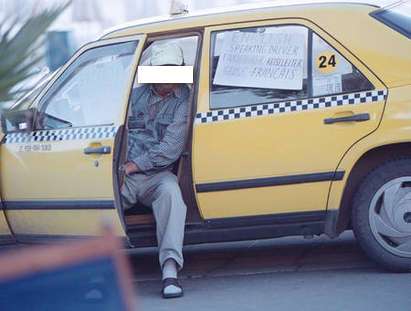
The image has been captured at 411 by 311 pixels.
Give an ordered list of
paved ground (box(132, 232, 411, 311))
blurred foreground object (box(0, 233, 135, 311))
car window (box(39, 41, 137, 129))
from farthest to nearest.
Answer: car window (box(39, 41, 137, 129)) < paved ground (box(132, 232, 411, 311)) < blurred foreground object (box(0, 233, 135, 311))

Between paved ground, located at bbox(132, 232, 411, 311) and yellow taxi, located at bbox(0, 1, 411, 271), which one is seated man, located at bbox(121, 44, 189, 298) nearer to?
yellow taxi, located at bbox(0, 1, 411, 271)

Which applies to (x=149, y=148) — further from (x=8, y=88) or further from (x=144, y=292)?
(x=8, y=88)

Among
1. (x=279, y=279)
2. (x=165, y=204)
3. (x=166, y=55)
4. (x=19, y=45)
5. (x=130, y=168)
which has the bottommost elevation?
(x=279, y=279)

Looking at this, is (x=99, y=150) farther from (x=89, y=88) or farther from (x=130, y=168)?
(x=89, y=88)

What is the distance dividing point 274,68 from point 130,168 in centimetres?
114

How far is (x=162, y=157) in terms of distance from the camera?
6.38 m

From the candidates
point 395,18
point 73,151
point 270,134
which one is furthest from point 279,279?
point 395,18

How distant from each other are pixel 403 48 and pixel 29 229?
2.73m

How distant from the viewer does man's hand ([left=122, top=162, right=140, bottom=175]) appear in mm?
6402

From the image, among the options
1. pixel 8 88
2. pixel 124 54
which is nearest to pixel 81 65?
pixel 124 54

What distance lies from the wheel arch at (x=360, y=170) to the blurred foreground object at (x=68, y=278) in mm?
3566

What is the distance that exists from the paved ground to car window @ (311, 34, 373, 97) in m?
1.22

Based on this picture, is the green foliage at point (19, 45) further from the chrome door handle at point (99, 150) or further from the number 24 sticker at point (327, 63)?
the number 24 sticker at point (327, 63)

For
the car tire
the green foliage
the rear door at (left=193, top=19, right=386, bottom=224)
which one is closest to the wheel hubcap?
the car tire
